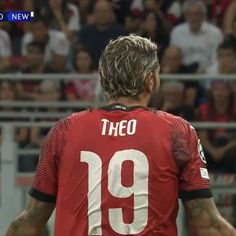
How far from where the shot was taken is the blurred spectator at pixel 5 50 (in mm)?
10429

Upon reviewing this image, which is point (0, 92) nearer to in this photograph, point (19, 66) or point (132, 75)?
point (19, 66)

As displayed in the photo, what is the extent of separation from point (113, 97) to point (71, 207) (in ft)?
1.41

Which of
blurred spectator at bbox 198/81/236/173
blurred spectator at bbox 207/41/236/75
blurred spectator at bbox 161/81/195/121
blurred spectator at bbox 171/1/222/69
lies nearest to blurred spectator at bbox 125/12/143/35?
blurred spectator at bbox 171/1/222/69

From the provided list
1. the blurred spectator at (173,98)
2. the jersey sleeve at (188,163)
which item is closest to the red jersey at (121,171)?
the jersey sleeve at (188,163)

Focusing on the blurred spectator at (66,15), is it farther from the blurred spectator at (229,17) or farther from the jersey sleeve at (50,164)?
the jersey sleeve at (50,164)

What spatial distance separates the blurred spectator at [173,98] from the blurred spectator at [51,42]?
2.06 m

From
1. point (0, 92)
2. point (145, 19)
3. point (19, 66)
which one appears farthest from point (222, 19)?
point (0, 92)

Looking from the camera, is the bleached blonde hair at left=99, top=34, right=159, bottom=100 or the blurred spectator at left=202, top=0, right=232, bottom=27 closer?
the bleached blonde hair at left=99, top=34, right=159, bottom=100

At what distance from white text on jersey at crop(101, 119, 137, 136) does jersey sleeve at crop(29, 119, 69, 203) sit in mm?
159

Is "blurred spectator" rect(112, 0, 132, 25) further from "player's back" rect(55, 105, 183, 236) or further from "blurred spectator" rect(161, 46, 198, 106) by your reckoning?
"player's back" rect(55, 105, 183, 236)

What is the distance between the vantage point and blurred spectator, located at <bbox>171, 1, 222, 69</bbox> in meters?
10.3

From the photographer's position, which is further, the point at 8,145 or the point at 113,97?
the point at 8,145

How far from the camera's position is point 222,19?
11422mm

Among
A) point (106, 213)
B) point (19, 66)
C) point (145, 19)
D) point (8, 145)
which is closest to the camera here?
point (106, 213)
